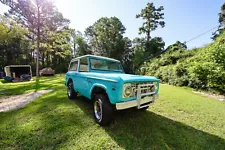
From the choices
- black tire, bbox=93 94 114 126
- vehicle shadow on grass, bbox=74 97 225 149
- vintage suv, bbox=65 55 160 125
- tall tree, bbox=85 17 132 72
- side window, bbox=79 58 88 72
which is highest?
tall tree, bbox=85 17 132 72

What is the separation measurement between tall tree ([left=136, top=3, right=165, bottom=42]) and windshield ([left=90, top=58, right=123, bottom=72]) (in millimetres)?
22624

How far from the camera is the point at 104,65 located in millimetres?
4188

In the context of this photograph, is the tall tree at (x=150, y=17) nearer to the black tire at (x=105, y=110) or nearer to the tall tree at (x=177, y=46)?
the tall tree at (x=177, y=46)

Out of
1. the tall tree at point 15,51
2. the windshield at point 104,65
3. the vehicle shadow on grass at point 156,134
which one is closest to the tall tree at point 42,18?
the tall tree at point 15,51

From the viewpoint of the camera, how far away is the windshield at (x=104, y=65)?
396cm

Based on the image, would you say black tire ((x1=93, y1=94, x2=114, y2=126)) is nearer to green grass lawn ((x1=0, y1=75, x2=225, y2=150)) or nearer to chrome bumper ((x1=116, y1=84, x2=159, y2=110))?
green grass lawn ((x1=0, y1=75, x2=225, y2=150))

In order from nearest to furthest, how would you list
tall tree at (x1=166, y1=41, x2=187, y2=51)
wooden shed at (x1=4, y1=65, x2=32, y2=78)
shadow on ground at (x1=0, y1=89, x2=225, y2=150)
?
1. shadow on ground at (x1=0, y1=89, x2=225, y2=150)
2. wooden shed at (x1=4, y1=65, x2=32, y2=78)
3. tall tree at (x1=166, y1=41, x2=187, y2=51)

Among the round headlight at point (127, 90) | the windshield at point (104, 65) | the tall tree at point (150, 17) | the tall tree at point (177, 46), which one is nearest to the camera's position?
the round headlight at point (127, 90)

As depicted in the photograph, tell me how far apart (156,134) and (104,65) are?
8.36 ft

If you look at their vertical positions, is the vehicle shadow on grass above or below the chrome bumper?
below

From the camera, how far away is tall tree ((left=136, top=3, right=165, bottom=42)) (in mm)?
23453

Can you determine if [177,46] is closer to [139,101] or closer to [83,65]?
[83,65]

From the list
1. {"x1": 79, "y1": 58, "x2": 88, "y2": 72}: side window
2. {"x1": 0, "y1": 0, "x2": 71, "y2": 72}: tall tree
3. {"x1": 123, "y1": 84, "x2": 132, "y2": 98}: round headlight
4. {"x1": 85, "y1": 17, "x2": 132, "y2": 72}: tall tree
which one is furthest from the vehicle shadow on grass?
{"x1": 85, "y1": 17, "x2": 132, "y2": 72}: tall tree

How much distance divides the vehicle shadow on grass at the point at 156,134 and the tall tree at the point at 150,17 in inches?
945
